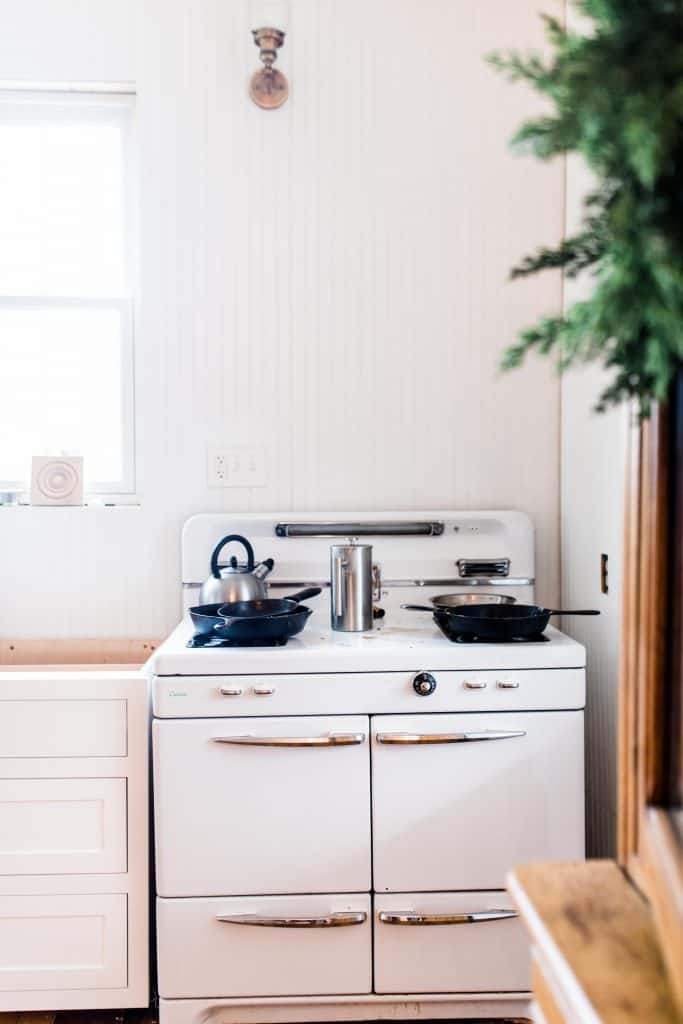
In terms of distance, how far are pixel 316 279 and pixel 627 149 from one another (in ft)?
6.48

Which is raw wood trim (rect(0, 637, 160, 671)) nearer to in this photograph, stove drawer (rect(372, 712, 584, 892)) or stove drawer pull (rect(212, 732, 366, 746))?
stove drawer pull (rect(212, 732, 366, 746))

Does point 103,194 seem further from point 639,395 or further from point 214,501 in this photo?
point 639,395

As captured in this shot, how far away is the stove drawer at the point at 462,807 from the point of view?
2004 millimetres

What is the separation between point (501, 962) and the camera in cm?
202

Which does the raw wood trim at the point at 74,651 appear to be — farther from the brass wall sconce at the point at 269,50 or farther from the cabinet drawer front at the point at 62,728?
the brass wall sconce at the point at 269,50

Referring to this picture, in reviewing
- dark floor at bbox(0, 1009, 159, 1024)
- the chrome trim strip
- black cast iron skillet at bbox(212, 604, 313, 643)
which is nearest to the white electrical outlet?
the chrome trim strip

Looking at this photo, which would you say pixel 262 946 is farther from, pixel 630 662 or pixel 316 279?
pixel 316 279

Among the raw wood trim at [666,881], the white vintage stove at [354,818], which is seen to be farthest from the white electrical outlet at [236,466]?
the raw wood trim at [666,881]

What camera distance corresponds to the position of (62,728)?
207 cm

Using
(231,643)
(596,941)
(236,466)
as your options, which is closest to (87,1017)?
(231,643)

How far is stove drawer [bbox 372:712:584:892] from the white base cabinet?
1.89 feet

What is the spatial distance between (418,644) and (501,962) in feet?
2.42

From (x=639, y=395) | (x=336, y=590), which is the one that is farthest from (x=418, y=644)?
(x=639, y=395)

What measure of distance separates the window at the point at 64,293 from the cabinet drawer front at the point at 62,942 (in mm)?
1176
